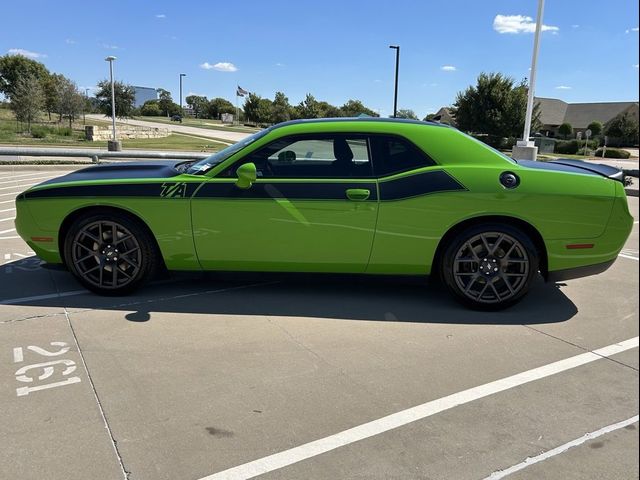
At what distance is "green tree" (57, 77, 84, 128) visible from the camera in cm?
3884

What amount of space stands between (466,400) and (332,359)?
905 mm

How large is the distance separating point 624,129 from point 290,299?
69410 millimetres

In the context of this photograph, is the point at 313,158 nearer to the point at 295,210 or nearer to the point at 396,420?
the point at 295,210

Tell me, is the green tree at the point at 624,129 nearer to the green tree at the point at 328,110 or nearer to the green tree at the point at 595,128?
the green tree at the point at 595,128

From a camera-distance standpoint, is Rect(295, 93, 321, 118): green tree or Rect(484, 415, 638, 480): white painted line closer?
Rect(484, 415, 638, 480): white painted line

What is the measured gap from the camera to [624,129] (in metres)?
61.5

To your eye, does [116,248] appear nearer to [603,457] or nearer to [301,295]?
[301,295]

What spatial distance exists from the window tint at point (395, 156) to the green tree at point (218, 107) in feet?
353

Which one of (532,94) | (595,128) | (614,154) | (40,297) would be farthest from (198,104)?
(40,297)

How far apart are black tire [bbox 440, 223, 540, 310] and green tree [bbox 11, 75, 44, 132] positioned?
3700cm

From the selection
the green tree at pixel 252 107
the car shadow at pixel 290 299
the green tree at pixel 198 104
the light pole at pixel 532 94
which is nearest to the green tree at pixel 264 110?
the green tree at pixel 252 107

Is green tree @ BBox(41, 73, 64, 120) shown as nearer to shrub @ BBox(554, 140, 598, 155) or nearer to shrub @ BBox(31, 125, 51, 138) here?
shrub @ BBox(31, 125, 51, 138)

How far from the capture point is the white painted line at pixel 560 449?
2312 mm

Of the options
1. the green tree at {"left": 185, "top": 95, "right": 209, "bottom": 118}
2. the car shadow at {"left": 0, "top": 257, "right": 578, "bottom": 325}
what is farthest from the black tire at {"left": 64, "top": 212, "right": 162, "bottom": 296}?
the green tree at {"left": 185, "top": 95, "right": 209, "bottom": 118}
